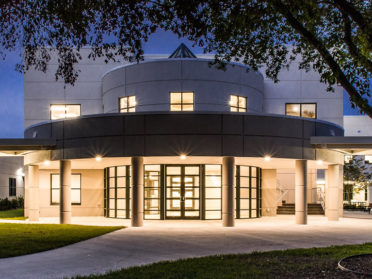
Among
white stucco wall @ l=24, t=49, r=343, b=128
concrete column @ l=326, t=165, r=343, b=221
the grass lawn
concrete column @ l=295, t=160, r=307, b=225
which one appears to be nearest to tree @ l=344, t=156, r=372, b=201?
white stucco wall @ l=24, t=49, r=343, b=128

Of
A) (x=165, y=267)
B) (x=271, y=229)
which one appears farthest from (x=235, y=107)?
(x=165, y=267)

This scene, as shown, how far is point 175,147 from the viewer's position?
1942 cm

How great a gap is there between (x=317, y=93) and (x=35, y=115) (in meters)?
21.0

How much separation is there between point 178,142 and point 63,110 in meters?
14.8

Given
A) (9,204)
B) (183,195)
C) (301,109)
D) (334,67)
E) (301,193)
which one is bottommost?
(9,204)

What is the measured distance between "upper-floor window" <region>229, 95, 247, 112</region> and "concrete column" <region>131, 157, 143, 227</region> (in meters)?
9.13

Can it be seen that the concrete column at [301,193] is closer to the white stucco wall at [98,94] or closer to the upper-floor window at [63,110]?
the white stucco wall at [98,94]

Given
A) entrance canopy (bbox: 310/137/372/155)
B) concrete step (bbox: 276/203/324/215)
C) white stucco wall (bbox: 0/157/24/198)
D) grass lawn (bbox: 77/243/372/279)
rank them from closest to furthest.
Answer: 1. grass lawn (bbox: 77/243/372/279)
2. entrance canopy (bbox: 310/137/372/155)
3. concrete step (bbox: 276/203/324/215)
4. white stucco wall (bbox: 0/157/24/198)

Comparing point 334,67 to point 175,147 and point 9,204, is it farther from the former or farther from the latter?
point 9,204

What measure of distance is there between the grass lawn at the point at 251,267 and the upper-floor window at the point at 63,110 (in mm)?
22348

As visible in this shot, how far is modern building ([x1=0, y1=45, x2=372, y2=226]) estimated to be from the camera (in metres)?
19.7

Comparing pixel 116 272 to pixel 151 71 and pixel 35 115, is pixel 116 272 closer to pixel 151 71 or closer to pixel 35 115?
pixel 151 71

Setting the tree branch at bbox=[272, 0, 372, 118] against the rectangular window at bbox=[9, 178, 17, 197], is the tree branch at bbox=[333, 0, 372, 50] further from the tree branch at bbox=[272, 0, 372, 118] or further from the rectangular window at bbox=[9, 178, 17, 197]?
the rectangular window at bbox=[9, 178, 17, 197]

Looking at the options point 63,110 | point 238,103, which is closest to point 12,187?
point 63,110
